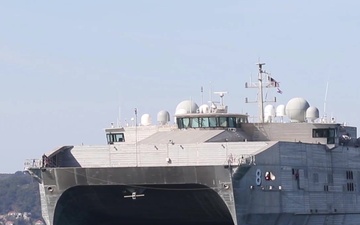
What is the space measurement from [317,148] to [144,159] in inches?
375

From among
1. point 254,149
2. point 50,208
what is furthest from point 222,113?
point 50,208

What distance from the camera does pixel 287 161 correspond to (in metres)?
69.7

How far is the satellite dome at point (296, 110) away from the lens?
254 ft

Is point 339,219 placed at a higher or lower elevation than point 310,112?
lower

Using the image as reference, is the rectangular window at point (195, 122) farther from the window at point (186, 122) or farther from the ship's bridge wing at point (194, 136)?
the ship's bridge wing at point (194, 136)

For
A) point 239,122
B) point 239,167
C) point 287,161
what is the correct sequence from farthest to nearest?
point 239,122 → point 287,161 → point 239,167

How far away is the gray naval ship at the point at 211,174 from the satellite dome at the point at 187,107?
71cm

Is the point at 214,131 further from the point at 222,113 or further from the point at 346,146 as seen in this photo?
the point at 346,146

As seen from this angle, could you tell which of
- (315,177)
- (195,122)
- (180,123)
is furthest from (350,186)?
(180,123)

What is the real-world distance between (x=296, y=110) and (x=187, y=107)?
622 centimetres

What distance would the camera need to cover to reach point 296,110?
7731cm

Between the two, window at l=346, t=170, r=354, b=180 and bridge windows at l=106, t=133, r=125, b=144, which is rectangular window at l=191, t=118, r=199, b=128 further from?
window at l=346, t=170, r=354, b=180

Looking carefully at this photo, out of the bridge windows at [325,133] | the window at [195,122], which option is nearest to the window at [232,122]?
the window at [195,122]

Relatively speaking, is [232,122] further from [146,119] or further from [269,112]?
[146,119]
